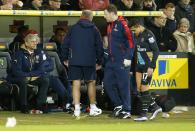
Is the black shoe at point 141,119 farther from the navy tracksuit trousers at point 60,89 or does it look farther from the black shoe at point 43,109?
the black shoe at point 43,109

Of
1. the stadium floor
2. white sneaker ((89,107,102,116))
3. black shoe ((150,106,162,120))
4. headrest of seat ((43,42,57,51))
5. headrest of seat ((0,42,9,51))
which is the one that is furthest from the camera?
headrest of seat ((43,42,57,51))

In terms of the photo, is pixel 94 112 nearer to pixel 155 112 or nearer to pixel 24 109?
pixel 155 112

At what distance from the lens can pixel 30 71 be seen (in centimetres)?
1385

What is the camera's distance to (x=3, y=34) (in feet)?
49.7

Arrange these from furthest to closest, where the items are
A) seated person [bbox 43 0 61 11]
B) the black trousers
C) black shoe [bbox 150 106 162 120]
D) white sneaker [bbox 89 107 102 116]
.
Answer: seated person [bbox 43 0 61 11] → the black trousers → white sneaker [bbox 89 107 102 116] → black shoe [bbox 150 106 162 120]

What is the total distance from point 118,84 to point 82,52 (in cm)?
90

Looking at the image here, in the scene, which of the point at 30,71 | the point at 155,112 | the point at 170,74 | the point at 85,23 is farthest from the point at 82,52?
the point at 170,74

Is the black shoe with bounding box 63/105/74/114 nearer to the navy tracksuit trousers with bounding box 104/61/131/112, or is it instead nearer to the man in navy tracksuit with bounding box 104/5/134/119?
the navy tracksuit trousers with bounding box 104/61/131/112

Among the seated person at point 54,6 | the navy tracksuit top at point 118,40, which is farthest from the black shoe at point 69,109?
the seated person at point 54,6

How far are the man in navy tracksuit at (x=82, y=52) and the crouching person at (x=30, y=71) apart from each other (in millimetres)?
Answer: 797

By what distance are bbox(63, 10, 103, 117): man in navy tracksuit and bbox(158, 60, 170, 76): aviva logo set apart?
2.37m

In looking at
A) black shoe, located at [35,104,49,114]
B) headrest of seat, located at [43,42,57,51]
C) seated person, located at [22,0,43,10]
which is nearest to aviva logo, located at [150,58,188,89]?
headrest of seat, located at [43,42,57,51]

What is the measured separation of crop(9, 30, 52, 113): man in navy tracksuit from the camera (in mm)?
13562

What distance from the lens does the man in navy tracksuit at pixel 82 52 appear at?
13.0m
